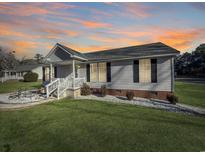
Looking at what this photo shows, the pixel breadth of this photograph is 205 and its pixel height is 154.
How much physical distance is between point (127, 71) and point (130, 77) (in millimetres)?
622

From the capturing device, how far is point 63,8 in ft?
38.5

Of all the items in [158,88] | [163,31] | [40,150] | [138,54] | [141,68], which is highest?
[163,31]

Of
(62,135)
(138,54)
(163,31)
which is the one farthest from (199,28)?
(62,135)

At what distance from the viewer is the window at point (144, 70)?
459 inches

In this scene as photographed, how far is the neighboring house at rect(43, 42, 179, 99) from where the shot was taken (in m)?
11.0

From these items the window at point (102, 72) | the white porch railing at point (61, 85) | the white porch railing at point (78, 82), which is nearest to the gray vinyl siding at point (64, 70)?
the white porch railing at point (78, 82)

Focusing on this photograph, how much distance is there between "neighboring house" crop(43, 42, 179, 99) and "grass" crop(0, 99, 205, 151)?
Answer: 4.36 m

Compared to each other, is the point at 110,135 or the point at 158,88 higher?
the point at 158,88

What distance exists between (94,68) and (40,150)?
10789mm

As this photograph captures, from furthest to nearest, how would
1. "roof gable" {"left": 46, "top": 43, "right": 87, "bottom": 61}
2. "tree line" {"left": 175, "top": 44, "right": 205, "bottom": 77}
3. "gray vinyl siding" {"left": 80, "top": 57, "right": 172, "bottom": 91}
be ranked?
1. "tree line" {"left": 175, "top": 44, "right": 205, "bottom": 77}
2. "roof gable" {"left": 46, "top": 43, "right": 87, "bottom": 61}
3. "gray vinyl siding" {"left": 80, "top": 57, "right": 172, "bottom": 91}

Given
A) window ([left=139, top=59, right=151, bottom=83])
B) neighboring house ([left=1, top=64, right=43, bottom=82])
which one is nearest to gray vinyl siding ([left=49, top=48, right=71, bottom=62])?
window ([left=139, top=59, right=151, bottom=83])

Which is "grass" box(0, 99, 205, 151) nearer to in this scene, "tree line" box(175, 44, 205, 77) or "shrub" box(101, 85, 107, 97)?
"shrub" box(101, 85, 107, 97)

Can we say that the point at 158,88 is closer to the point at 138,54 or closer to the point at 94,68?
the point at 138,54

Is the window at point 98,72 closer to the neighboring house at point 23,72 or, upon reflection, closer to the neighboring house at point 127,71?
the neighboring house at point 127,71
